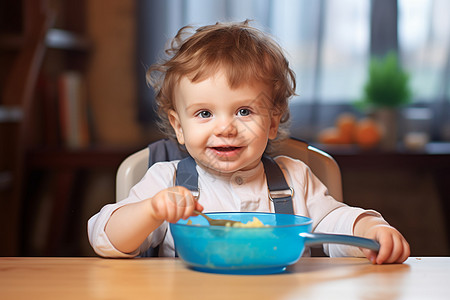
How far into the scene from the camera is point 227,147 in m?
1.03

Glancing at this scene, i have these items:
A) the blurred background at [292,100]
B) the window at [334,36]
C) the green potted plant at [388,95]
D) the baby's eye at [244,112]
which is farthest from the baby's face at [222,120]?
the window at [334,36]

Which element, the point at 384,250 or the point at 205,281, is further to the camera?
the point at 384,250

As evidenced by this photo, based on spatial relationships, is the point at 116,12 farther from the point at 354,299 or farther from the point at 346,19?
the point at 354,299

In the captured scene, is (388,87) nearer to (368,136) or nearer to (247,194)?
(368,136)

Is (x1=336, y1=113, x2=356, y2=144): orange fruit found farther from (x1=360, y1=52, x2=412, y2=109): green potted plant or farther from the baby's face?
the baby's face

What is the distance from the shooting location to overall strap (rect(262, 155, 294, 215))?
109 centimetres

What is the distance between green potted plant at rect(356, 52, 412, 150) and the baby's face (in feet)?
5.74

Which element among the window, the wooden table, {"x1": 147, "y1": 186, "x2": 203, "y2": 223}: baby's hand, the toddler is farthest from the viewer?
the window

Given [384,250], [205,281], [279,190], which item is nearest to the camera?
[205,281]

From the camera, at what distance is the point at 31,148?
2.67 meters

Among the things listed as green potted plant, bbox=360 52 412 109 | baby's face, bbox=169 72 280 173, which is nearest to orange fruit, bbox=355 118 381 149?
green potted plant, bbox=360 52 412 109

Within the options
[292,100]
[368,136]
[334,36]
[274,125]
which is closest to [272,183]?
[274,125]

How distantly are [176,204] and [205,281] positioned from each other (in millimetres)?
126

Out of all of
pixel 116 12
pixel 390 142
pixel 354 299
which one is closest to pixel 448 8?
pixel 390 142
